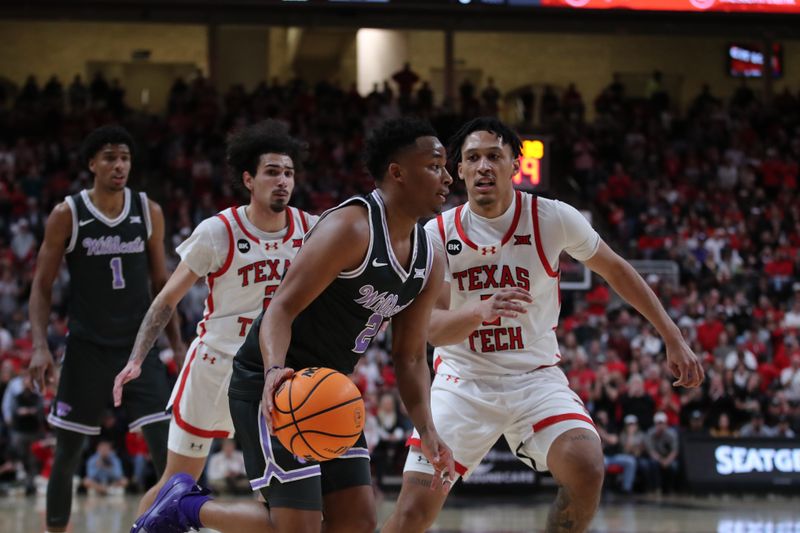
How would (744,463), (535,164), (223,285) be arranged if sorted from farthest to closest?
1. (744,463)
2. (535,164)
3. (223,285)

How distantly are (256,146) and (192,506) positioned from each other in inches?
80.9

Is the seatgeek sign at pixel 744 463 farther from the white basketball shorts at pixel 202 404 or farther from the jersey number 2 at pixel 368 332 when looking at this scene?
the jersey number 2 at pixel 368 332

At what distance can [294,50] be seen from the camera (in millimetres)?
26359

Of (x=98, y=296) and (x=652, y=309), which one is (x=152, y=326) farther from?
(x=652, y=309)

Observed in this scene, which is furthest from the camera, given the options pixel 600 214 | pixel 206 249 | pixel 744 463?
pixel 600 214

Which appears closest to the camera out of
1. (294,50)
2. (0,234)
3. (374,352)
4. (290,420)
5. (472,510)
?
(290,420)

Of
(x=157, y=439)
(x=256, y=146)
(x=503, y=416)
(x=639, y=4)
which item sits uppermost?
(x=639, y=4)

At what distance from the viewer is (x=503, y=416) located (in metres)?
5.52

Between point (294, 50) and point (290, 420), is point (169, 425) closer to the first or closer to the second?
point (290, 420)

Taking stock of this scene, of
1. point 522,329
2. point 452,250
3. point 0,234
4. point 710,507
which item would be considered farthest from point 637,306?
point 0,234

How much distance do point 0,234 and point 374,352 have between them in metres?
6.34

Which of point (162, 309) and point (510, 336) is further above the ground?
point (162, 309)

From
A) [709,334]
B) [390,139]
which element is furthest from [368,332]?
[709,334]

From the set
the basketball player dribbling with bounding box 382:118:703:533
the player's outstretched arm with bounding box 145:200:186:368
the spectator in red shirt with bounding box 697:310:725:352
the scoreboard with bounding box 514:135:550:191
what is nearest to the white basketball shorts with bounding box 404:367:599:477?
the basketball player dribbling with bounding box 382:118:703:533
